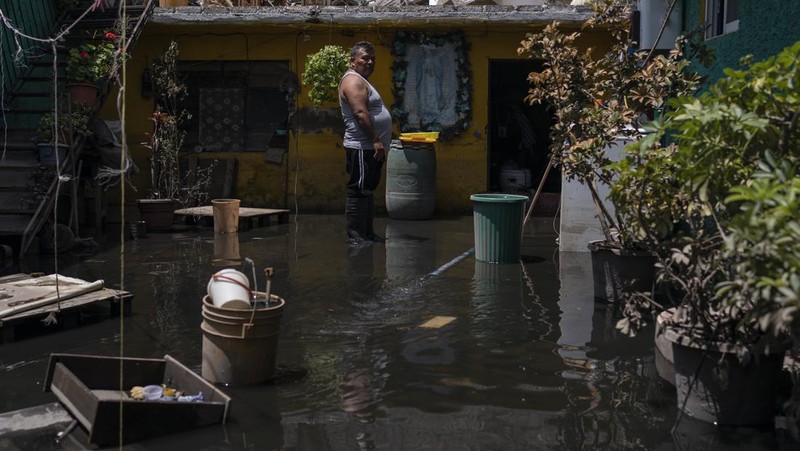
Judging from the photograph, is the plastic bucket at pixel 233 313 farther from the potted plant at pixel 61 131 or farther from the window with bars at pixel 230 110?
the window with bars at pixel 230 110

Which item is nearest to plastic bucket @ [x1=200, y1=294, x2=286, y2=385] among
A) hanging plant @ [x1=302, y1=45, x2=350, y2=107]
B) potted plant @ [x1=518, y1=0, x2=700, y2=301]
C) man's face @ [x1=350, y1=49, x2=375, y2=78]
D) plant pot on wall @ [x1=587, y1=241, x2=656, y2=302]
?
potted plant @ [x1=518, y1=0, x2=700, y2=301]

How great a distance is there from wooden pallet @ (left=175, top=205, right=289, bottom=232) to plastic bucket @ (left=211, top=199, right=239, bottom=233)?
1.13 feet

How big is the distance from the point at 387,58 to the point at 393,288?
266 inches

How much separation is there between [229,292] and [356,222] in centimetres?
535

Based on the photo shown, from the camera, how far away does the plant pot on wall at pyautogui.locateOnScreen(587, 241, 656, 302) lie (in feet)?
23.3

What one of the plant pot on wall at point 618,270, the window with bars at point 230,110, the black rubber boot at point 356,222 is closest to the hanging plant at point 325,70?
the window with bars at point 230,110

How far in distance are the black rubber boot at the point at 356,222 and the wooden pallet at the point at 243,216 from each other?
6.96 ft

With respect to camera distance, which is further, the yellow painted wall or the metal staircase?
the yellow painted wall

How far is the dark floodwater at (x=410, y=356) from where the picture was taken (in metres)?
4.62

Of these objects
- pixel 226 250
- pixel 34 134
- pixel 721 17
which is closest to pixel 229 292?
pixel 226 250

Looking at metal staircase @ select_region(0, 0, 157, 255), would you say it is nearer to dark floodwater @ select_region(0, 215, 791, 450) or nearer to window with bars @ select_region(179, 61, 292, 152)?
dark floodwater @ select_region(0, 215, 791, 450)

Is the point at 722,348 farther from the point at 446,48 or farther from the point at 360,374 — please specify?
the point at 446,48

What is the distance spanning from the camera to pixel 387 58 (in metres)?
14.2

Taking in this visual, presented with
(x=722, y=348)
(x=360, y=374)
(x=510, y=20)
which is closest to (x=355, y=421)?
(x=360, y=374)
